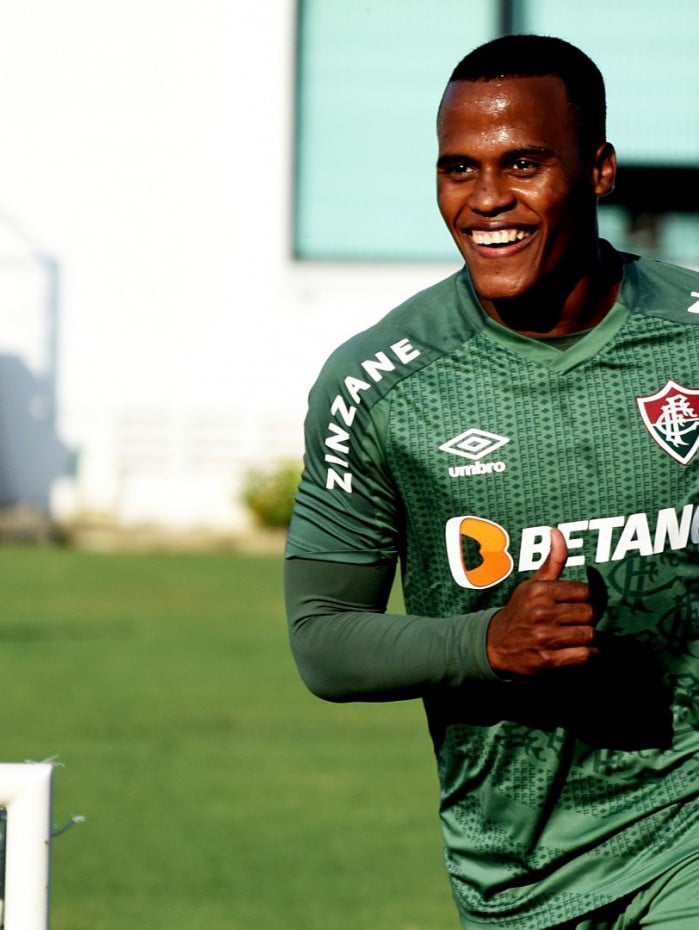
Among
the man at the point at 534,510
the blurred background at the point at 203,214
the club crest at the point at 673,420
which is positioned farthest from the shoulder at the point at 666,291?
the blurred background at the point at 203,214

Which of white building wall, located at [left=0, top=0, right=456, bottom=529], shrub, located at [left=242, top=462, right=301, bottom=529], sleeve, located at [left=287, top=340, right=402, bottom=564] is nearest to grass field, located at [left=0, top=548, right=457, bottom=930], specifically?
shrub, located at [left=242, top=462, right=301, bottom=529]

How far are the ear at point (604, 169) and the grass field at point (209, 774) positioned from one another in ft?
11.7

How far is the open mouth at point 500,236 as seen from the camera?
3.45 meters

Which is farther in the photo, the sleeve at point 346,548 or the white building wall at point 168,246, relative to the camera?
the white building wall at point 168,246

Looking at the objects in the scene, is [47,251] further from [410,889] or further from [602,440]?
[602,440]

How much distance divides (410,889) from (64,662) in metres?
4.85

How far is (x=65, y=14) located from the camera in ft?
57.2

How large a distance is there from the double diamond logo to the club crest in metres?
0.26

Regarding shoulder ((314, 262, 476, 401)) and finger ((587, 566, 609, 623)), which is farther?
shoulder ((314, 262, 476, 401))

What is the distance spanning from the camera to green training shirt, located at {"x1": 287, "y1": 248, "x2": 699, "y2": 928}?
348 centimetres

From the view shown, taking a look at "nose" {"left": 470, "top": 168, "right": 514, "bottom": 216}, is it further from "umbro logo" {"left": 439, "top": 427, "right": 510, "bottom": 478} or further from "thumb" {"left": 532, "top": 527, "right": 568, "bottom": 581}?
"thumb" {"left": 532, "top": 527, "right": 568, "bottom": 581}

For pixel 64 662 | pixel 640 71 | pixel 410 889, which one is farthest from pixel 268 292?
pixel 410 889

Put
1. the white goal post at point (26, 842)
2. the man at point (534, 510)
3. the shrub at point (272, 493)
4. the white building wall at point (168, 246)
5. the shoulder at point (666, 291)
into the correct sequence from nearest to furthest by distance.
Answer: the white goal post at point (26, 842) → the man at point (534, 510) → the shoulder at point (666, 291) → the shrub at point (272, 493) → the white building wall at point (168, 246)

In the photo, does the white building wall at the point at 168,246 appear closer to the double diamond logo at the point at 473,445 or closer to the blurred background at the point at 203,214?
the blurred background at the point at 203,214
